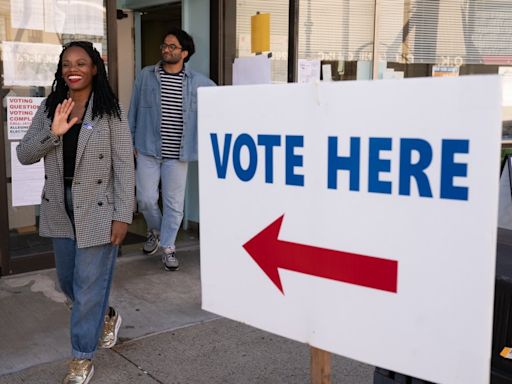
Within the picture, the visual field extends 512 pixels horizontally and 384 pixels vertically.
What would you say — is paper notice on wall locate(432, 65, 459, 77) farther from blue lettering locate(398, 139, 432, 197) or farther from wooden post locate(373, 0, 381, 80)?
blue lettering locate(398, 139, 432, 197)

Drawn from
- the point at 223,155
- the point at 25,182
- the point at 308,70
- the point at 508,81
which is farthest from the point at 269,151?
the point at 508,81

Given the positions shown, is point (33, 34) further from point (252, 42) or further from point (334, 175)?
point (334, 175)

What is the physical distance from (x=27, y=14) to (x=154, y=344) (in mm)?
2718

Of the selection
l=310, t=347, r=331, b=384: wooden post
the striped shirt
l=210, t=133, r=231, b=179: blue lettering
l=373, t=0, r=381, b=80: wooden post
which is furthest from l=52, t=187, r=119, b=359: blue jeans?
l=373, t=0, r=381, b=80: wooden post

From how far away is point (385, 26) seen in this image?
7004mm

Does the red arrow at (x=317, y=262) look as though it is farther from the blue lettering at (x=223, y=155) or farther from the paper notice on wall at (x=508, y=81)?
the paper notice on wall at (x=508, y=81)

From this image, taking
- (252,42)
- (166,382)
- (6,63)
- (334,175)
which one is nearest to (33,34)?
(6,63)

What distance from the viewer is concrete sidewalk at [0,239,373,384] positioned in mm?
3305

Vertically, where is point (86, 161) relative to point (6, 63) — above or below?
below

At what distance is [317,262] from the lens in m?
1.67

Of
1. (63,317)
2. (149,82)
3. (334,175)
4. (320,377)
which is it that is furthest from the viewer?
(149,82)

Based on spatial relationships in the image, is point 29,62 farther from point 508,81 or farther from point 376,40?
point 508,81

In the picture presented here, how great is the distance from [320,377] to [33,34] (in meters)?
3.87

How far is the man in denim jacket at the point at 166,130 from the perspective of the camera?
505 centimetres
